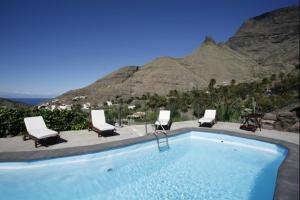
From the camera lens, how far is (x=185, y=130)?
28.8ft

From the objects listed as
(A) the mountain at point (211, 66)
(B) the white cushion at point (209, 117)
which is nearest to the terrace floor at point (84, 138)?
(B) the white cushion at point (209, 117)

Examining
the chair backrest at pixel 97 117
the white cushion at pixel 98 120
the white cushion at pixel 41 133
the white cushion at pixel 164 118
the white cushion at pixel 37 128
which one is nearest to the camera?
the white cushion at pixel 41 133

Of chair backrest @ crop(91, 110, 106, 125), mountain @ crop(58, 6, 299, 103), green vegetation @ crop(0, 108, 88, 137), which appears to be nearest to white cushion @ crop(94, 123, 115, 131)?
chair backrest @ crop(91, 110, 106, 125)

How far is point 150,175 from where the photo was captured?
18.2ft

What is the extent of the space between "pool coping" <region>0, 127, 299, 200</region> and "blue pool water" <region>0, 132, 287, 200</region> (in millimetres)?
173

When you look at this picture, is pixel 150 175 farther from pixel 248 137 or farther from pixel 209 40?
pixel 209 40

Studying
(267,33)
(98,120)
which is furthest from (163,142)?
(267,33)

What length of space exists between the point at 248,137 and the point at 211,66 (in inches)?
2818

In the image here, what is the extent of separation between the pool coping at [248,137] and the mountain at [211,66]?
37812 mm

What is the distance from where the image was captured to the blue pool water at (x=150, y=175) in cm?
459

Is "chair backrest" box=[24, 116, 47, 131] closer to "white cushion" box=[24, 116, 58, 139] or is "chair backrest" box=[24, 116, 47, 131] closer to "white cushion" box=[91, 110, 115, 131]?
"white cushion" box=[24, 116, 58, 139]

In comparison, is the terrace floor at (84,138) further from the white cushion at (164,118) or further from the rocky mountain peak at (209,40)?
the rocky mountain peak at (209,40)

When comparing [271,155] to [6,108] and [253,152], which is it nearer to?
[253,152]

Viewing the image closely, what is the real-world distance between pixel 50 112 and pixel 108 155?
3.19 metres
